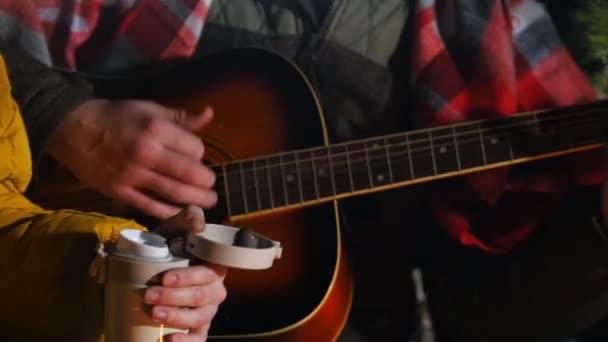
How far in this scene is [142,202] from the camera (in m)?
0.82

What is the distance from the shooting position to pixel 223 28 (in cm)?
85

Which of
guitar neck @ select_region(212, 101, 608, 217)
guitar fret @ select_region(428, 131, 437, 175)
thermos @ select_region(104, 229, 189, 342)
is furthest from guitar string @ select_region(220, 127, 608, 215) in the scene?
thermos @ select_region(104, 229, 189, 342)

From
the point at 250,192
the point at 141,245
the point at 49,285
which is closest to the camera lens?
the point at 141,245

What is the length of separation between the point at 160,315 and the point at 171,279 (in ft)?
0.13

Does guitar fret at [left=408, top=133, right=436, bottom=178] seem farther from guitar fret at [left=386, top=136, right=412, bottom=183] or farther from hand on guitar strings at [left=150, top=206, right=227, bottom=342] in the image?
hand on guitar strings at [left=150, top=206, right=227, bottom=342]

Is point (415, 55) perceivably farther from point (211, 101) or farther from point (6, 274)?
point (6, 274)

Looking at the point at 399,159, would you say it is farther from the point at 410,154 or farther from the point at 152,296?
the point at 152,296

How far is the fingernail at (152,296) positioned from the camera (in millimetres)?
609

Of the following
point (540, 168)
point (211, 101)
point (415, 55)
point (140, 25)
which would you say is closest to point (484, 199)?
point (540, 168)

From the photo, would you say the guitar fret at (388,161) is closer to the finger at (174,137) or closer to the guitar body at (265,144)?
the guitar body at (265,144)

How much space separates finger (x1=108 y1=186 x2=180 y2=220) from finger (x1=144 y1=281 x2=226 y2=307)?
0.54ft

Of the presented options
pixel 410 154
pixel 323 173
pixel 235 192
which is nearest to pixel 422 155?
pixel 410 154

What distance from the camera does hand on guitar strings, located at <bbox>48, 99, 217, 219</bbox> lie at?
0.82m

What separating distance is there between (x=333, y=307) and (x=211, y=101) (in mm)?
294
